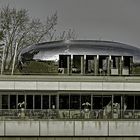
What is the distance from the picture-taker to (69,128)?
41.5 meters

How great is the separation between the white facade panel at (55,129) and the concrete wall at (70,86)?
2.96m

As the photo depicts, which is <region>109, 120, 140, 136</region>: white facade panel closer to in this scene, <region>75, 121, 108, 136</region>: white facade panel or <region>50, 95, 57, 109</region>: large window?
<region>75, 121, 108, 136</region>: white facade panel

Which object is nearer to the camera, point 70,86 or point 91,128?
point 91,128

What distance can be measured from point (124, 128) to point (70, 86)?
5122 millimetres

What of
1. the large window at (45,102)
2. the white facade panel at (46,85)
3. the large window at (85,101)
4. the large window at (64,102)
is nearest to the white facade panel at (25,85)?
the white facade panel at (46,85)

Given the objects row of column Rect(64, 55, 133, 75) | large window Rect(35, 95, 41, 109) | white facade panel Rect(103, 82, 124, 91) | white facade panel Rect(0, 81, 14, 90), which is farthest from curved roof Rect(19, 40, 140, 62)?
white facade panel Rect(0, 81, 14, 90)

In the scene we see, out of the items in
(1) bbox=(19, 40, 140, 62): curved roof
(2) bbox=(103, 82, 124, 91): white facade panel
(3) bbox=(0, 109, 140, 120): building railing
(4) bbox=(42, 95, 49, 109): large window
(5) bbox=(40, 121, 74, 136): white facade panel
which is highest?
(1) bbox=(19, 40, 140, 62): curved roof

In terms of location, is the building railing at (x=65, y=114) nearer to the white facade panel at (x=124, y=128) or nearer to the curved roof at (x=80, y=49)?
the white facade panel at (x=124, y=128)

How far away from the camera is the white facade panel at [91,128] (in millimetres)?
41531

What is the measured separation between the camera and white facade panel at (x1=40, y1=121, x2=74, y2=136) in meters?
41.3

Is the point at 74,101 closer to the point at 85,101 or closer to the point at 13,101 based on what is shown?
the point at 85,101

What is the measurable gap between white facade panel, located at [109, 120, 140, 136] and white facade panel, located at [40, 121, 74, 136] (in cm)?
294

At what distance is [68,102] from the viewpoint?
144ft

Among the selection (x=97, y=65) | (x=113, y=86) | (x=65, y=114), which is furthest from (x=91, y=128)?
(x=97, y=65)
